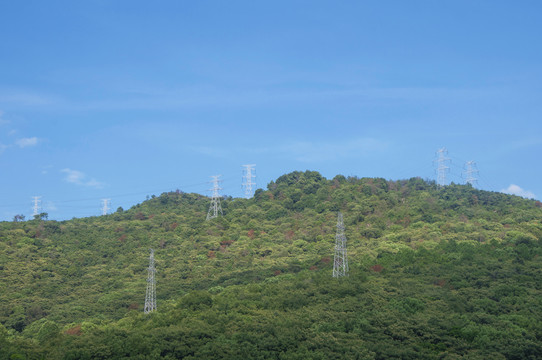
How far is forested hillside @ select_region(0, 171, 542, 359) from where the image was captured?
1658 inches

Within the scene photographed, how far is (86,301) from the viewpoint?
206 ft

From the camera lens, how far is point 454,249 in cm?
6606

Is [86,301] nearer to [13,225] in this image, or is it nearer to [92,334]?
[92,334]

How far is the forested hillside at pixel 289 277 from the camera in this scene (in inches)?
1658

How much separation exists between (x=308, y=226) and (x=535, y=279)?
32581 mm

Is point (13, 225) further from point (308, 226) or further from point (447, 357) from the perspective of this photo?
point (447, 357)

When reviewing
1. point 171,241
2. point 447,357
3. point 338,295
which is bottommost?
point 447,357

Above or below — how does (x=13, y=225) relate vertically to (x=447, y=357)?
above

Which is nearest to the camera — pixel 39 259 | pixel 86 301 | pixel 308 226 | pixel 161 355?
pixel 161 355

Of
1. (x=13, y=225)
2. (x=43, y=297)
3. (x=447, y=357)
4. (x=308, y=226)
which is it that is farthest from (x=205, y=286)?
(x=13, y=225)

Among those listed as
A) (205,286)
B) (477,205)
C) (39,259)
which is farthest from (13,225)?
(477,205)

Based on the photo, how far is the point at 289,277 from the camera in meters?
61.5

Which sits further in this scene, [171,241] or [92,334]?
[171,241]

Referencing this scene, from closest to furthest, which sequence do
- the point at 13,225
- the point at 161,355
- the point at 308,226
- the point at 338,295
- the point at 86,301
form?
the point at 161,355
the point at 338,295
the point at 86,301
the point at 308,226
the point at 13,225
